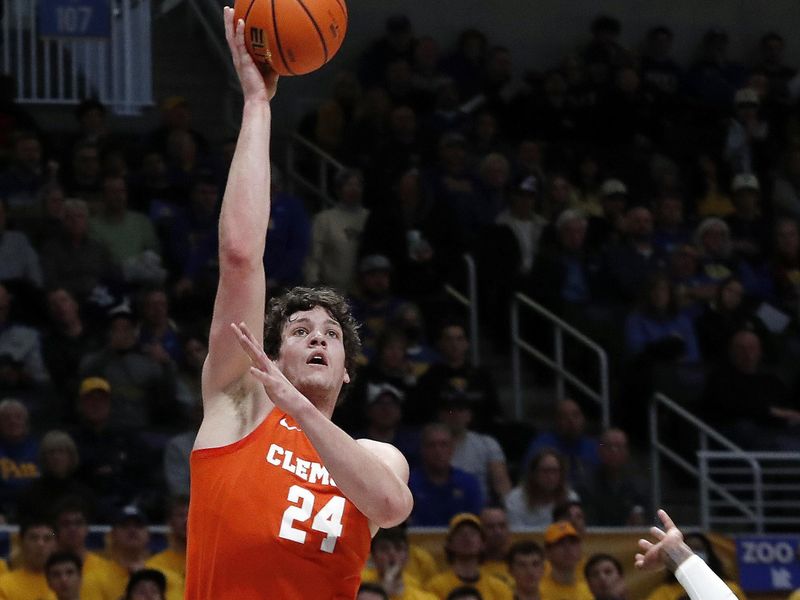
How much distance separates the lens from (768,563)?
9570 millimetres

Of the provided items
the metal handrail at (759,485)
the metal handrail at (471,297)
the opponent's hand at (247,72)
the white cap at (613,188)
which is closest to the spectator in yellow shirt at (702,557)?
the metal handrail at (759,485)

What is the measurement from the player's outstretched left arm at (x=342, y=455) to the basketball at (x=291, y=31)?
0.92 metres

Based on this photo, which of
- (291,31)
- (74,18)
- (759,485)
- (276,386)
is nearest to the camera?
(276,386)

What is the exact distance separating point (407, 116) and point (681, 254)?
2.29 m

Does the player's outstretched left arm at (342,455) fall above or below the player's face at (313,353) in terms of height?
below

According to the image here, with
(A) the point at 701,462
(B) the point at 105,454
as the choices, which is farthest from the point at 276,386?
(A) the point at 701,462

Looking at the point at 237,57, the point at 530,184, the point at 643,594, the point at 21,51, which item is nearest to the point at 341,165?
the point at 530,184

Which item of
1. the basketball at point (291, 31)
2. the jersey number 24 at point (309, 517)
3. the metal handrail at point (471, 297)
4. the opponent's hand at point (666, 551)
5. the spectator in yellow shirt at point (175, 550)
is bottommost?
the opponent's hand at point (666, 551)

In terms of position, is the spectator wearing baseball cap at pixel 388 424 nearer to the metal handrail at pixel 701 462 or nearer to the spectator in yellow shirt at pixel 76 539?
the metal handrail at pixel 701 462

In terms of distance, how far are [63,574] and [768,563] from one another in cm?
399

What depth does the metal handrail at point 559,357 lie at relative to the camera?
11375 mm

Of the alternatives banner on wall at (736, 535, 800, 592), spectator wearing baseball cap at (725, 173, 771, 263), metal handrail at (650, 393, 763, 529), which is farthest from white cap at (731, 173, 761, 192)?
banner on wall at (736, 535, 800, 592)

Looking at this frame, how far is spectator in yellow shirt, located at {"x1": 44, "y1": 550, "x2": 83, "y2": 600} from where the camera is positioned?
26.6ft

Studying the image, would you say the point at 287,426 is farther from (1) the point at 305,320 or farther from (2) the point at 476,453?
(2) the point at 476,453
